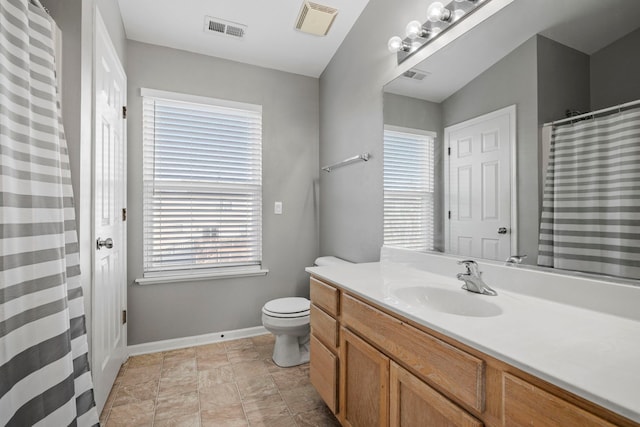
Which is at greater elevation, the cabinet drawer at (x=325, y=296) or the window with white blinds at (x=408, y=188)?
the window with white blinds at (x=408, y=188)

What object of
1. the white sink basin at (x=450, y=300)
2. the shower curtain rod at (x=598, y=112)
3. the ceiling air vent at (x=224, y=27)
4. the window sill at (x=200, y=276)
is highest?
the ceiling air vent at (x=224, y=27)

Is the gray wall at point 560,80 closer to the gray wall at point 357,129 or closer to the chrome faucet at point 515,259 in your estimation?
the chrome faucet at point 515,259

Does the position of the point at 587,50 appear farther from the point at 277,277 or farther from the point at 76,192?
the point at 277,277

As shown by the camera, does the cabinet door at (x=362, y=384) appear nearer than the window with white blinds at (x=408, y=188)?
Yes

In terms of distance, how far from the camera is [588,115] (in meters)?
1.01

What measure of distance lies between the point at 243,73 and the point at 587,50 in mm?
2430

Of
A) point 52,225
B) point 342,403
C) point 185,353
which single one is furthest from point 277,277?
point 52,225

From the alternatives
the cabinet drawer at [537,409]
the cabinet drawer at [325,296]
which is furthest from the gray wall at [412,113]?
the cabinet drawer at [537,409]

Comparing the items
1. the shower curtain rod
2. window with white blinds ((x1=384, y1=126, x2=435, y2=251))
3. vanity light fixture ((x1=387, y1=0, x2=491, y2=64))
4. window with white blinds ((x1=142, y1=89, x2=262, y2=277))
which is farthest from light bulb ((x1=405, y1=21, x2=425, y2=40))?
window with white blinds ((x1=142, y1=89, x2=262, y2=277))

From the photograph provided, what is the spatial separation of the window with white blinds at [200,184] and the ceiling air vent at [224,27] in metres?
0.53

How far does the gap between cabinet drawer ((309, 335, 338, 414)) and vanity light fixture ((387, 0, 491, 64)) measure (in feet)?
5.69

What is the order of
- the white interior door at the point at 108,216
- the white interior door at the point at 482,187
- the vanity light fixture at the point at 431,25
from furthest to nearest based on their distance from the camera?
the white interior door at the point at 108,216, the vanity light fixture at the point at 431,25, the white interior door at the point at 482,187

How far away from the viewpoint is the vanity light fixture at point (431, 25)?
1445mm

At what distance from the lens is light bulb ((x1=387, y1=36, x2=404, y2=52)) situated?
5.84 feet
